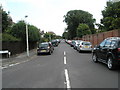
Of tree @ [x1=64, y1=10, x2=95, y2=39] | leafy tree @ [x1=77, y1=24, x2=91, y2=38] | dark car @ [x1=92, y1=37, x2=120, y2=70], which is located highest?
tree @ [x1=64, y1=10, x2=95, y2=39]

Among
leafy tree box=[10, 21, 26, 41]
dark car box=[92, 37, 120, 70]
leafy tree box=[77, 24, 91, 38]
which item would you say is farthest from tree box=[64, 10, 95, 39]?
dark car box=[92, 37, 120, 70]

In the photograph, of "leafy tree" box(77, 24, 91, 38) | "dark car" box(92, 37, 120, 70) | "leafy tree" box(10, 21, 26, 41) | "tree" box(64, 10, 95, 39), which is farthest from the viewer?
"tree" box(64, 10, 95, 39)

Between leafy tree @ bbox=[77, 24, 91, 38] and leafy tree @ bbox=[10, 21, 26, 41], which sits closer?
→ leafy tree @ bbox=[10, 21, 26, 41]

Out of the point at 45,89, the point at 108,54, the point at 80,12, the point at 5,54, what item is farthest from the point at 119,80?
the point at 80,12

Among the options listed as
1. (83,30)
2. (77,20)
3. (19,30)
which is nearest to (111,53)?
(19,30)

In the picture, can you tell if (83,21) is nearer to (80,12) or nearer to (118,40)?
(80,12)

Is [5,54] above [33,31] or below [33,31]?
below

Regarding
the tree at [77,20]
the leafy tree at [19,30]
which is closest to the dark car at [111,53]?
the leafy tree at [19,30]

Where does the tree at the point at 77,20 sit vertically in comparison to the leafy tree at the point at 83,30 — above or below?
above

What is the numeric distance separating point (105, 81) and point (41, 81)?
2630 mm

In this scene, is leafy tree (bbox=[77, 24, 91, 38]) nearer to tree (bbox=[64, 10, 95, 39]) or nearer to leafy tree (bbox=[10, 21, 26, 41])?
tree (bbox=[64, 10, 95, 39])

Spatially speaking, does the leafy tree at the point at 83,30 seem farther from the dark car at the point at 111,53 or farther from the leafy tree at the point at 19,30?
the dark car at the point at 111,53

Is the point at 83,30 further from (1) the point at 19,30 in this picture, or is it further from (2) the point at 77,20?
(1) the point at 19,30

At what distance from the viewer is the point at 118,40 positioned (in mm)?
7133
